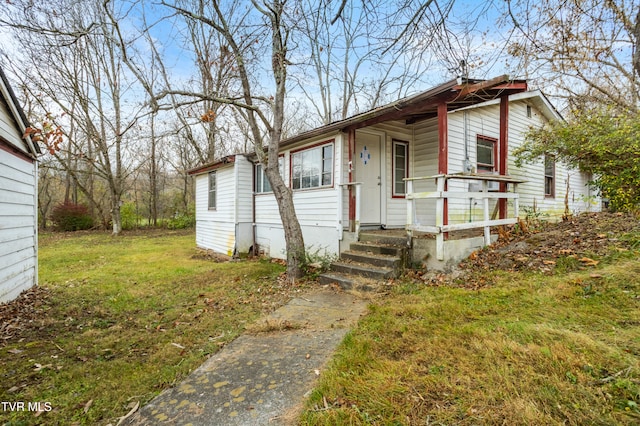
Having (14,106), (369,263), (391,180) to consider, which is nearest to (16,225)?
(14,106)

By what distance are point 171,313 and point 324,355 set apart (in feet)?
9.65

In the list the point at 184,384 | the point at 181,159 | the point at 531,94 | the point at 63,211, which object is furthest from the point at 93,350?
the point at 181,159

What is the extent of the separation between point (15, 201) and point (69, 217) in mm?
15811

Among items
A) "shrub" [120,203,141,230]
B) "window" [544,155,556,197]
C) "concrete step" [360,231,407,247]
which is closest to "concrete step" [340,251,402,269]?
"concrete step" [360,231,407,247]

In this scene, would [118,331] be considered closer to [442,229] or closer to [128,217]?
[442,229]

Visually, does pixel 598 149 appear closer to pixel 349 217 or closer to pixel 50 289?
pixel 349 217

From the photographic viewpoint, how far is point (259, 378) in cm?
254

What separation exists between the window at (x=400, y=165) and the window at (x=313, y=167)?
167 centimetres

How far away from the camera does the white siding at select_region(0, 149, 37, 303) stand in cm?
473

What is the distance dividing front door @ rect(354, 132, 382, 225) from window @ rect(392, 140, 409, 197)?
1.42ft

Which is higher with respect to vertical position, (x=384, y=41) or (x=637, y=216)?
(x=384, y=41)

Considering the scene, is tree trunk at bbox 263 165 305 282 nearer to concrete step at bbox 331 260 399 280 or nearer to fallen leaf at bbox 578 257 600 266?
concrete step at bbox 331 260 399 280

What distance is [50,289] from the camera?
6.09 metres

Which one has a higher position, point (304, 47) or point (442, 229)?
point (304, 47)
